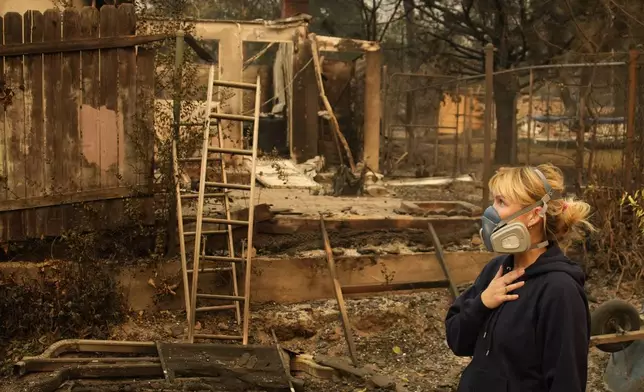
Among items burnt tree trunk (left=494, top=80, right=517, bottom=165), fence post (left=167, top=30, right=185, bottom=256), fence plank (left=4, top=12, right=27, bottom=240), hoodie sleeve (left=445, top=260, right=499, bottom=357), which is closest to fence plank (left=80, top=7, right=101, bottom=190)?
fence plank (left=4, top=12, right=27, bottom=240)

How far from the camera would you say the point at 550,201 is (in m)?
2.76

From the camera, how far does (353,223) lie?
8.59m

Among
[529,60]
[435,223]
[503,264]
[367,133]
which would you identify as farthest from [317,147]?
[503,264]

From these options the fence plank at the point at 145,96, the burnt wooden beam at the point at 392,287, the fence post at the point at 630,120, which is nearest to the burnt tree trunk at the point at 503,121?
the fence post at the point at 630,120

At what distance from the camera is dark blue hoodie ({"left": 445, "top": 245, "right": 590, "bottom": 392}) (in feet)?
8.23

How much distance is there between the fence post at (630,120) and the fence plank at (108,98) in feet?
18.8

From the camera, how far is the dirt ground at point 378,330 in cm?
693

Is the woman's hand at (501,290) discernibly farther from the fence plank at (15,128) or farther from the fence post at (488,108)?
the fence post at (488,108)

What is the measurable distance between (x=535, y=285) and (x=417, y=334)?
516 centimetres

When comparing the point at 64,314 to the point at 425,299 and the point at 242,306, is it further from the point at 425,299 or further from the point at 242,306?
the point at 425,299

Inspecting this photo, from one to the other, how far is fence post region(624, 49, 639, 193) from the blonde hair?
6.11 m

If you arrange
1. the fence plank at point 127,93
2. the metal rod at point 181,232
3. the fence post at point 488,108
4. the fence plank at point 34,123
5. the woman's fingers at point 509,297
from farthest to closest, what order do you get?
the fence post at point 488,108, the fence plank at point 127,93, the fence plank at point 34,123, the metal rod at point 181,232, the woman's fingers at point 509,297

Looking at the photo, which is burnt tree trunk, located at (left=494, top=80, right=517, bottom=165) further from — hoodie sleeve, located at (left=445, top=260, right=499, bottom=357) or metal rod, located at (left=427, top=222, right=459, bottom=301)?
hoodie sleeve, located at (left=445, top=260, right=499, bottom=357)

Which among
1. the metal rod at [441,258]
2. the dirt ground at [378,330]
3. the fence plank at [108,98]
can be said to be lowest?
the dirt ground at [378,330]
